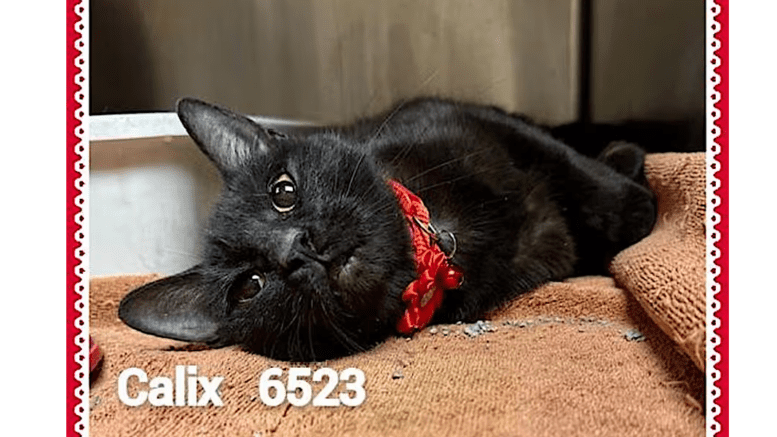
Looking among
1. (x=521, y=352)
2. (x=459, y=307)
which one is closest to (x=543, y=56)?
(x=459, y=307)

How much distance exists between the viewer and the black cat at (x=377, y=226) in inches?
36.9

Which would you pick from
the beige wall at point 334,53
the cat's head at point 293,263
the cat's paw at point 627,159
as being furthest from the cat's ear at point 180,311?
the cat's paw at point 627,159

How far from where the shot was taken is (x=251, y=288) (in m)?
1.00

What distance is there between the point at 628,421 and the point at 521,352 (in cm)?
21

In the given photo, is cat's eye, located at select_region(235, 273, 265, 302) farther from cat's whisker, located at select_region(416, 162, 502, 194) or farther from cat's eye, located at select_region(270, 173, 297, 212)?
cat's whisker, located at select_region(416, 162, 502, 194)

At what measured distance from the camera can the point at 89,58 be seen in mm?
893

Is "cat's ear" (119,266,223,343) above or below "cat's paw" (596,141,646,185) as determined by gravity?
below

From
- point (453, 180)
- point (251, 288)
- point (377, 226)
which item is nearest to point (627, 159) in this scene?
point (453, 180)

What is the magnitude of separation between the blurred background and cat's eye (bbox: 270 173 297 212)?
0.24 meters

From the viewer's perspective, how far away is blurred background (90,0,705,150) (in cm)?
118

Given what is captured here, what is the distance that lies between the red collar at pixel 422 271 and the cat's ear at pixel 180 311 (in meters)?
0.24
